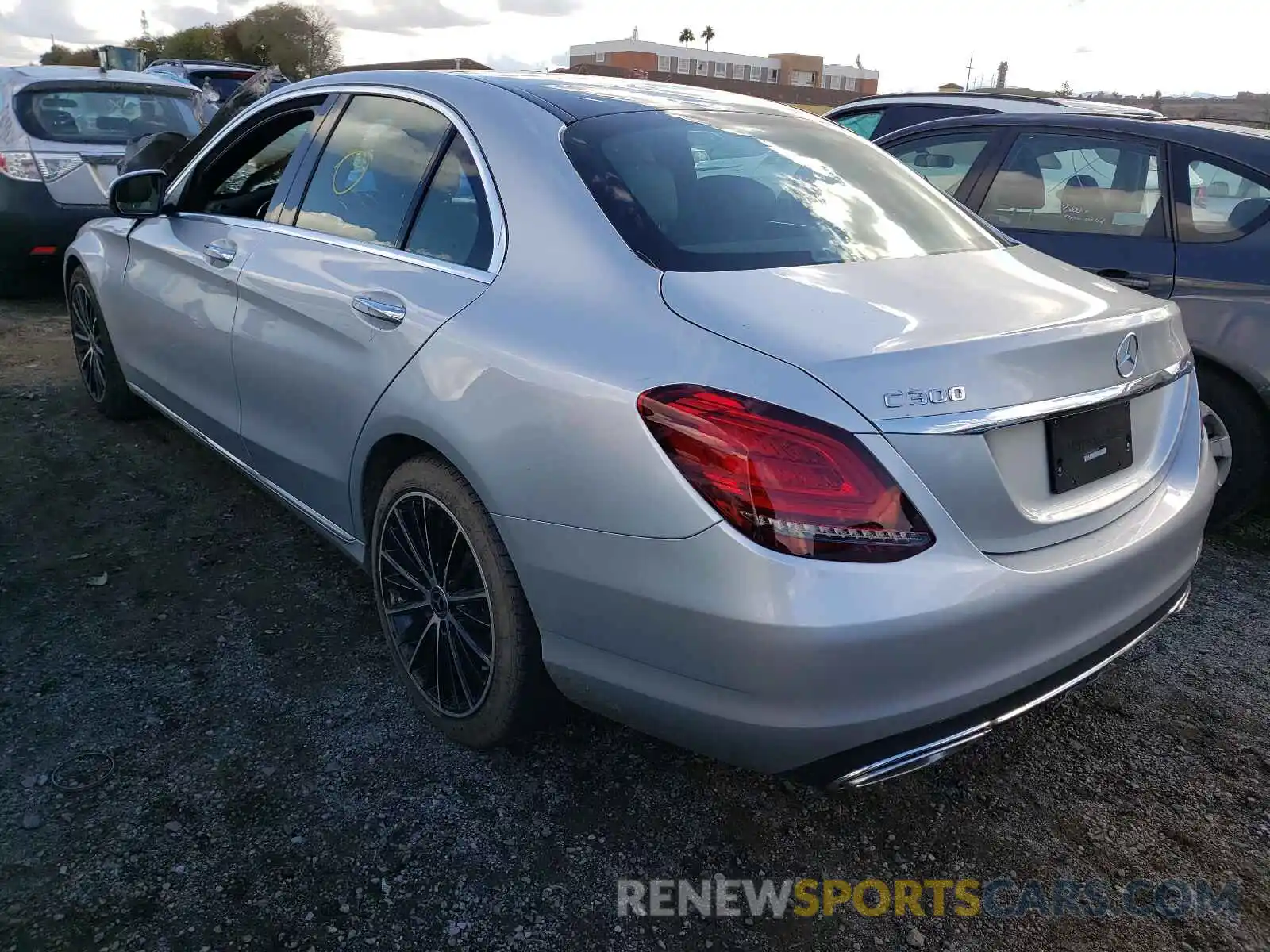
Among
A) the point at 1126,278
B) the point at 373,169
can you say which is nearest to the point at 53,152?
the point at 373,169

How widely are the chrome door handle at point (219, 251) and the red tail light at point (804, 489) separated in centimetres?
229

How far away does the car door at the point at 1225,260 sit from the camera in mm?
3668

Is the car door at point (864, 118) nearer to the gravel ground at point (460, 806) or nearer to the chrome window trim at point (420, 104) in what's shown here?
the chrome window trim at point (420, 104)

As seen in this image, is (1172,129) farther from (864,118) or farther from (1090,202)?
(864,118)

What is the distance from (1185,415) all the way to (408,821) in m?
2.14

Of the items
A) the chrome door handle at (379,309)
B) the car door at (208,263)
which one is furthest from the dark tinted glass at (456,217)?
the car door at (208,263)

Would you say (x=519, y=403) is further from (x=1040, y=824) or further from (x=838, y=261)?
(x=1040, y=824)

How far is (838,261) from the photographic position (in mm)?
2334

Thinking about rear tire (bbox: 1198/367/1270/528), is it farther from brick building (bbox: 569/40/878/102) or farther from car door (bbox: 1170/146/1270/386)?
brick building (bbox: 569/40/878/102)

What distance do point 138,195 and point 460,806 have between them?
3093 millimetres

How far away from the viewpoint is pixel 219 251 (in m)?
3.46

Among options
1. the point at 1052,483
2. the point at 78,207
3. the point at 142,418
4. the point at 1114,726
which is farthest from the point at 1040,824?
the point at 78,207

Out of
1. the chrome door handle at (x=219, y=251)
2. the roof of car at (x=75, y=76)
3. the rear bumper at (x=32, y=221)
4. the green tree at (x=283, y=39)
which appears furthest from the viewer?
the green tree at (x=283, y=39)

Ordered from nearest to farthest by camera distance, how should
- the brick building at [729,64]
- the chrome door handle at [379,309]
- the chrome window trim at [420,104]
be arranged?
the chrome window trim at [420,104] → the chrome door handle at [379,309] → the brick building at [729,64]
